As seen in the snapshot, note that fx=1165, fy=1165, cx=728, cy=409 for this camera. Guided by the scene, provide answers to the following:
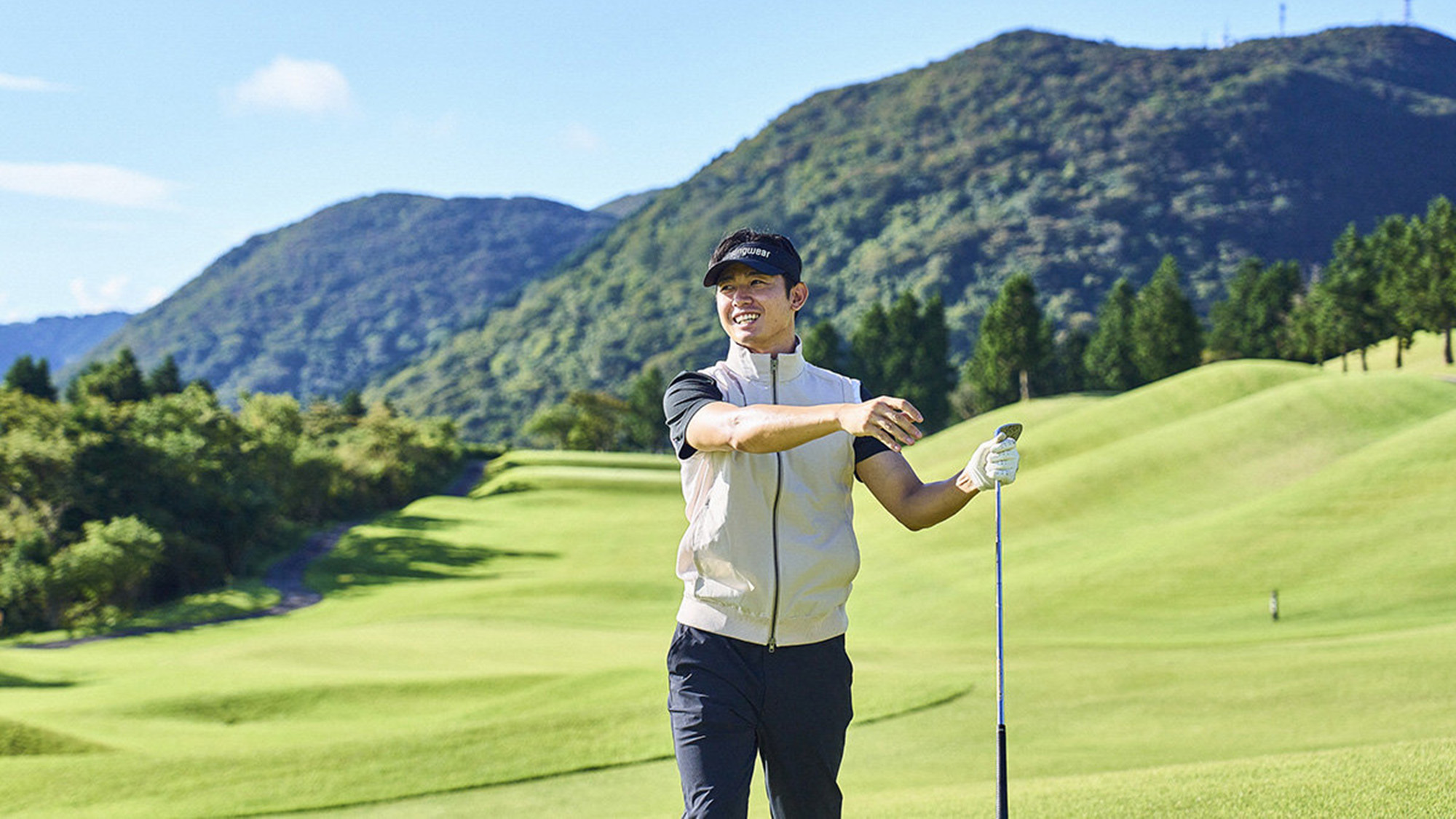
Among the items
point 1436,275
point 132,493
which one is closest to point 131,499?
point 132,493

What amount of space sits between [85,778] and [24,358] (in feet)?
210

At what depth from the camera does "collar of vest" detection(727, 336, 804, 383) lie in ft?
13.6

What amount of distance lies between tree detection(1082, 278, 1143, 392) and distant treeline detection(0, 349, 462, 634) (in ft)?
167

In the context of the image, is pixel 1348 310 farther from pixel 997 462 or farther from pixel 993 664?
pixel 997 462

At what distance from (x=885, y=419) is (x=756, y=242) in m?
1.15

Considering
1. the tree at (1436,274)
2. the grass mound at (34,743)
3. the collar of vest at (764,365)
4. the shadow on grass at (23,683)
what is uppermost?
the tree at (1436,274)

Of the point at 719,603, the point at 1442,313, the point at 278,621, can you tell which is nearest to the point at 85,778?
the point at 719,603

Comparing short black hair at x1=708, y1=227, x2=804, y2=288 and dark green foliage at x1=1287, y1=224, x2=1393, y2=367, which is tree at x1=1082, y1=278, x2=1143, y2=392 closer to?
dark green foliage at x1=1287, y1=224, x2=1393, y2=367

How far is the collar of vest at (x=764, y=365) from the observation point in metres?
4.16

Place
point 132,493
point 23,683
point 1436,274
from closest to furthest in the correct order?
1. point 23,683
2. point 132,493
3. point 1436,274

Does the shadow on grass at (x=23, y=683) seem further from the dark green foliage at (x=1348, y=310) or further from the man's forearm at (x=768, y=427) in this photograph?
the dark green foliage at (x=1348, y=310)

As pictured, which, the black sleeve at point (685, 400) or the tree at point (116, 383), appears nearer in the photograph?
the black sleeve at point (685, 400)

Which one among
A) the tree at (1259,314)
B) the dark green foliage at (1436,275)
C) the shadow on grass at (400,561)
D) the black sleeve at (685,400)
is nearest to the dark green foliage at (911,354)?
the tree at (1259,314)

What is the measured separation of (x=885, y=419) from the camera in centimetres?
322
